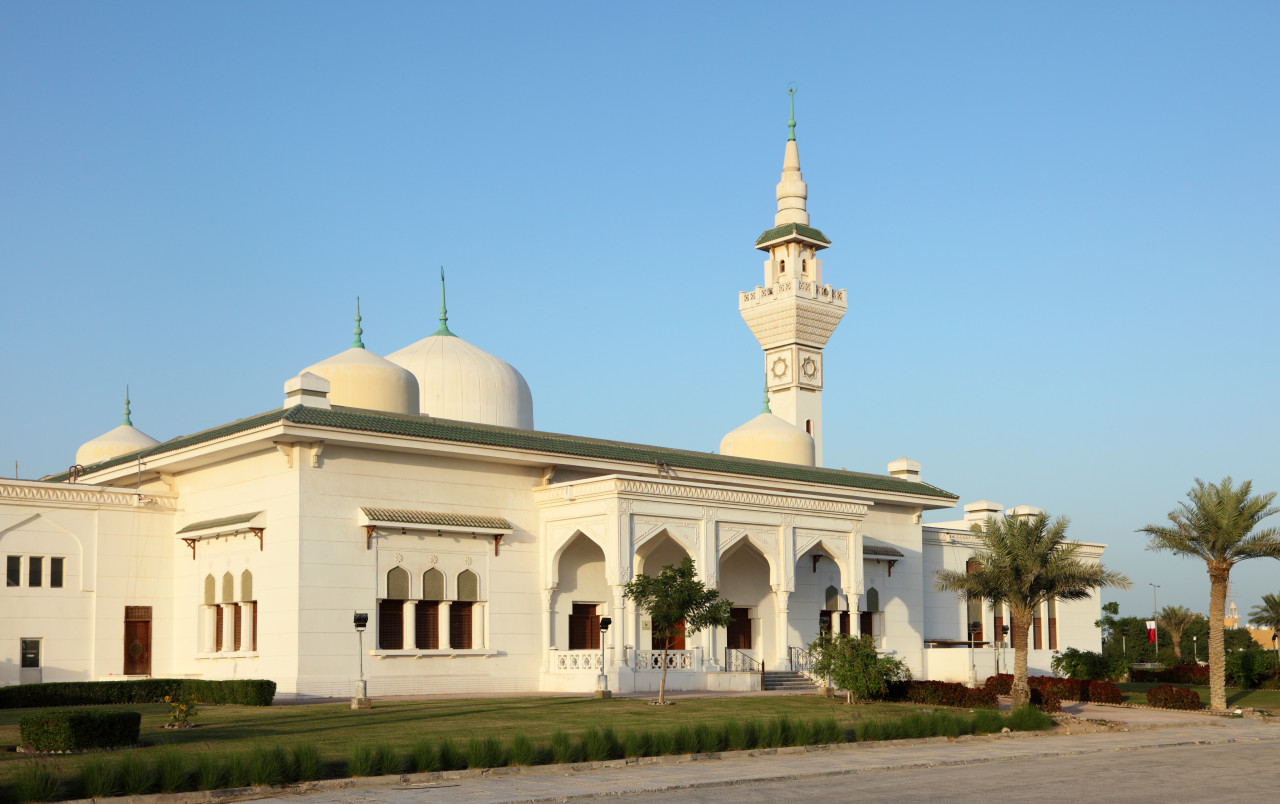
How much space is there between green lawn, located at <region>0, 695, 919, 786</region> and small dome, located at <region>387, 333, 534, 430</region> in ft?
44.8

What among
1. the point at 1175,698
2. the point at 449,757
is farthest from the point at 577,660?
the point at 449,757

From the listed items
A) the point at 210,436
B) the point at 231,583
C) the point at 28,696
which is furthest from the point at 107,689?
the point at 210,436

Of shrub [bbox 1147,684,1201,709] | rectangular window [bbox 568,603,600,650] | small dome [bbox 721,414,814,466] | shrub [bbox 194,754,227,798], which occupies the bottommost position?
shrub [bbox 1147,684,1201,709]

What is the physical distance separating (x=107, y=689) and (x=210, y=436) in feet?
25.4

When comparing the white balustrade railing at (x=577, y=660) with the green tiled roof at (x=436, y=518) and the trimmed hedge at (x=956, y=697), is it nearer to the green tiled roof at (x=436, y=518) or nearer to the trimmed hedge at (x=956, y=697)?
the green tiled roof at (x=436, y=518)

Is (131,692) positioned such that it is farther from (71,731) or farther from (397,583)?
(71,731)

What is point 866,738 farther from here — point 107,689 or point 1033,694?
point 107,689

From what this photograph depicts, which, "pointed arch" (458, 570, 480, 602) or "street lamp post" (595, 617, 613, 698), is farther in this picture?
"pointed arch" (458, 570, 480, 602)

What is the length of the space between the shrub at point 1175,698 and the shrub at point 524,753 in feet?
72.5

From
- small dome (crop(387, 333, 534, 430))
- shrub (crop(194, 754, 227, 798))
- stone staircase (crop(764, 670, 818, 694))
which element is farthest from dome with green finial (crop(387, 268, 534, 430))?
shrub (crop(194, 754, 227, 798))

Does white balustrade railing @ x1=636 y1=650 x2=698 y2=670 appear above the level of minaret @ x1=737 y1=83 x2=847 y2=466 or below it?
below

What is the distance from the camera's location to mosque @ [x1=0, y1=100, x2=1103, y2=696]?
104 ft

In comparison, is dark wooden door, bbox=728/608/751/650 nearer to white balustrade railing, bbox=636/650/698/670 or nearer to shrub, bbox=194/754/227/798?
white balustrade railing, bbox=636/650/698/670

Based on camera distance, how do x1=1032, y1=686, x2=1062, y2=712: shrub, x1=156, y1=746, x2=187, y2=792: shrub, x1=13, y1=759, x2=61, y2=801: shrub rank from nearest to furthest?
x1=13, y1=759, x2=61, y2=801: shrub < x1=156, y1=746, x2=187, y2=792: shrub < x1=1032, y1=686, x2=1062, y2=712: shrub
